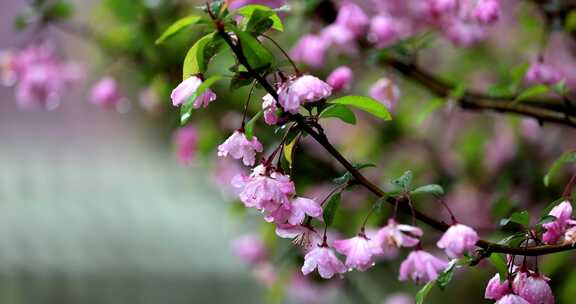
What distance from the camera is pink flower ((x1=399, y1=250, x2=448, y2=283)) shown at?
64cm

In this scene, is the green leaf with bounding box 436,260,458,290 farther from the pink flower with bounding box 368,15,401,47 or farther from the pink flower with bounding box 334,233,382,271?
the pink flower with bounding box 368,15,401,47

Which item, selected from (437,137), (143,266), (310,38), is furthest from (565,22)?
(143,266)

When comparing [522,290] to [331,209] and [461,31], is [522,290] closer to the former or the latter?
[331,209]

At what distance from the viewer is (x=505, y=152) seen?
5.19 ft

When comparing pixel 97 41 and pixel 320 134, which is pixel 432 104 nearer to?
pixel 320 134

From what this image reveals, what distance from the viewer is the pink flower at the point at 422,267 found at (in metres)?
0.64

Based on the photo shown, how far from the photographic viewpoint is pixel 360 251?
2.05ft

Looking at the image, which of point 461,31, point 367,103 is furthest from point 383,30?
point 367,103

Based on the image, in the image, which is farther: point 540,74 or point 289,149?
point 540,74

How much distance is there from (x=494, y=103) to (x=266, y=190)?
1.71ft

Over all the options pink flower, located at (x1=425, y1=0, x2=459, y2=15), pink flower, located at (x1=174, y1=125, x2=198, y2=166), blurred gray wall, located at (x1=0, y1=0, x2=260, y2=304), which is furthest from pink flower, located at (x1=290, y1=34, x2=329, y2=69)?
blurred gray wall, located at (x1=0, y1=0, x2=260, y2=304)

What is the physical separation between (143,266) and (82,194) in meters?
0.36

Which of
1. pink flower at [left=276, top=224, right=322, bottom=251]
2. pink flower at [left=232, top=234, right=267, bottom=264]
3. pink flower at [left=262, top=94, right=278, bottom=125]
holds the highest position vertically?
pink flower at [left=232, top=234, right=267, bottom=264]

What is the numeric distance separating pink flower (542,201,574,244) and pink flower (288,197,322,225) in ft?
0.63
